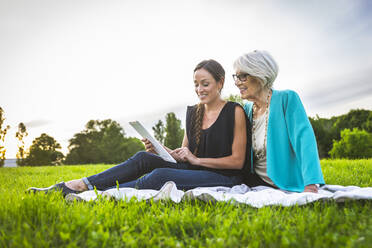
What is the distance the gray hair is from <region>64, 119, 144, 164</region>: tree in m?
32.8

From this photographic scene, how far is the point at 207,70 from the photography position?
329 centimetres

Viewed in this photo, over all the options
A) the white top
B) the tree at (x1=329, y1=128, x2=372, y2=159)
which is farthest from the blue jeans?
the tree at (x1=329, y1=128, x2=372, y2=159)

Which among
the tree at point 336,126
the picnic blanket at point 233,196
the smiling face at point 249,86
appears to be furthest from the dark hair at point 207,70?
the tree at point 336,126

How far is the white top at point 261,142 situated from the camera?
3.22 metres

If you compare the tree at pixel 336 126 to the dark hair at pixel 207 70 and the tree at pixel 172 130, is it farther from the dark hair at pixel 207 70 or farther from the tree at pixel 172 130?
the dark hair at pixel 207 70

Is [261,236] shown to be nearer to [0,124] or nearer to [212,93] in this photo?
[212,93]

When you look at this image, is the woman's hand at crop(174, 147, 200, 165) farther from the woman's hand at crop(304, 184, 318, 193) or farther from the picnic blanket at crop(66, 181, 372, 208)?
the woman's hand at crop(304, 184, 318, 193)

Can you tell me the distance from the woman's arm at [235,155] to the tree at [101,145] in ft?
107

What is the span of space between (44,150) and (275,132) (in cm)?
2672

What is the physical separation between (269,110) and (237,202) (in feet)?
4.14

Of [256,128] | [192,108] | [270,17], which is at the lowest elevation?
[256,128]

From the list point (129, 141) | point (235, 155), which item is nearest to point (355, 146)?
point (235, 155)

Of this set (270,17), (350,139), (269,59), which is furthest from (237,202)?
(350,139)

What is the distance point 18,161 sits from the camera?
1895cm
